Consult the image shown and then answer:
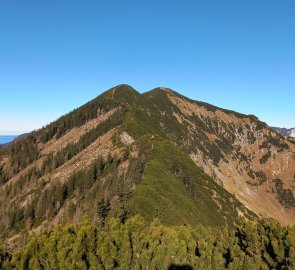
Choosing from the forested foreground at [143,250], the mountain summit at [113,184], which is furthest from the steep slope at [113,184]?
the forested foreground at [143,250]

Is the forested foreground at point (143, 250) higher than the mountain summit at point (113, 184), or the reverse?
the mountain summit at point (113, 184)

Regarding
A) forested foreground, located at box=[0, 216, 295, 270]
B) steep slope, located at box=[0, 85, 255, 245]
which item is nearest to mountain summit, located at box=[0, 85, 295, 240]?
steep slope, located at box=[0, 85, 255, 245]

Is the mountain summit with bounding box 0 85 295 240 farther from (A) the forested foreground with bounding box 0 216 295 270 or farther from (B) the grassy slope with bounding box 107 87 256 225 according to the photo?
(A) the forested foreground with bounding box 0 216 295 270

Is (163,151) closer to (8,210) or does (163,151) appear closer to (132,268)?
(8,210)

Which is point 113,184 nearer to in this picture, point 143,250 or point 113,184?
point 113,184

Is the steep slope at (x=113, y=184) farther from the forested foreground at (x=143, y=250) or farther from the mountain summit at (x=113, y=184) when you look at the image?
the forested foreground at (x=143, y=250)

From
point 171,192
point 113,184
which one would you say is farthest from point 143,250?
point 113,184
